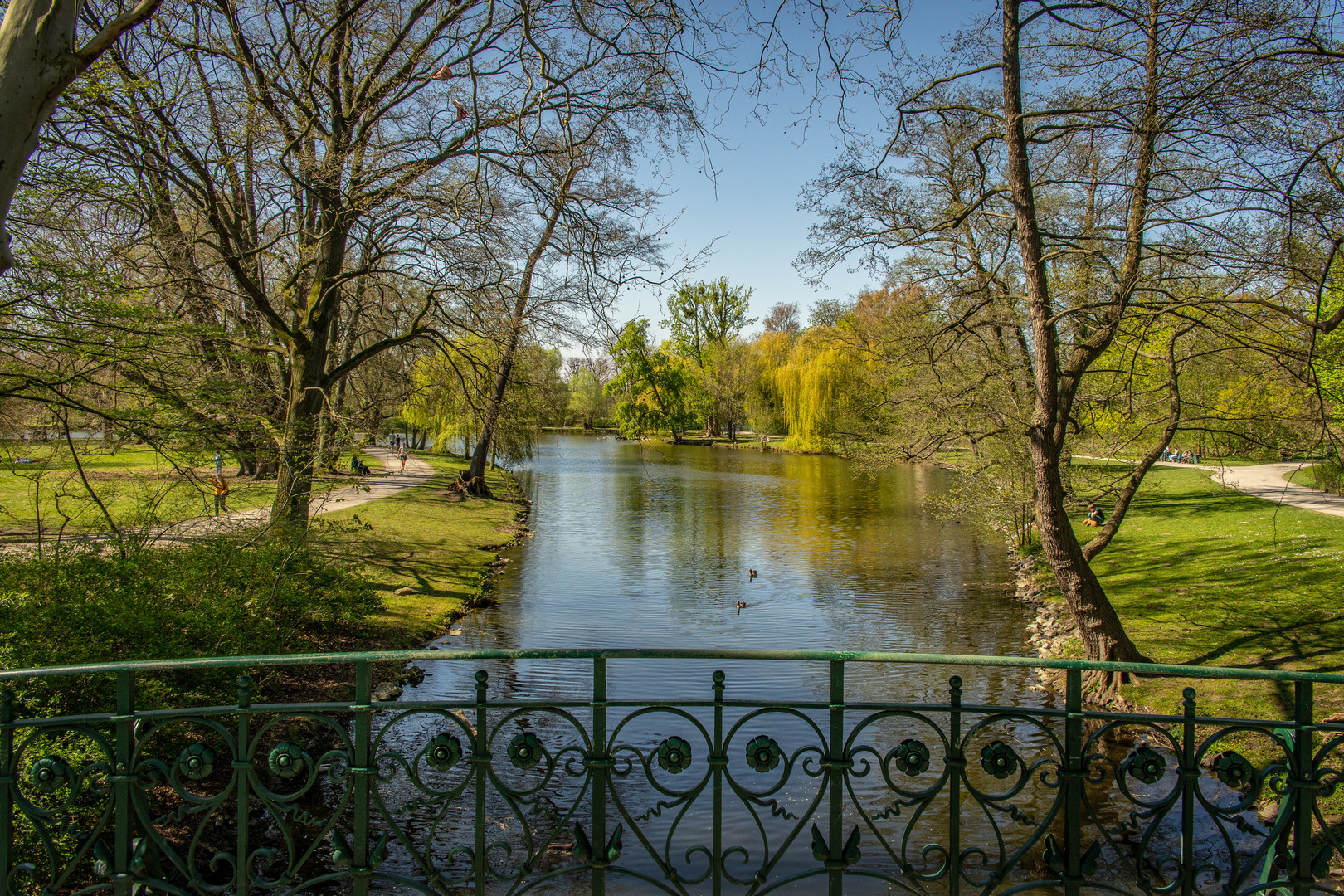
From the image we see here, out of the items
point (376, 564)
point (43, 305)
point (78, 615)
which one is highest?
point (43, 305)

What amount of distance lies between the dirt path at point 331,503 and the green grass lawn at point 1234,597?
30.4 feet

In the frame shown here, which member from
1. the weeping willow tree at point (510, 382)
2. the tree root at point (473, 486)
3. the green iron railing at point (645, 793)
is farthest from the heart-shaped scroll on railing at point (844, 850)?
the tree root at point (473, 486)

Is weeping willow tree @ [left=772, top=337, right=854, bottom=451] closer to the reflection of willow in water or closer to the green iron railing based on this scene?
the reflection of willow in water

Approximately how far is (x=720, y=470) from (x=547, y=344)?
78.6 ft

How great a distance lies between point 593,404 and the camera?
60844 millimetres

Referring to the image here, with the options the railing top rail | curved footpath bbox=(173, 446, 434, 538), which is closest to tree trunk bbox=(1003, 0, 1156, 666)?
the railing top rail

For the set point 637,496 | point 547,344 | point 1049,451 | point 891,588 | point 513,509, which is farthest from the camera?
point 637,496

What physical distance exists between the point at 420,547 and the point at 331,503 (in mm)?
3466

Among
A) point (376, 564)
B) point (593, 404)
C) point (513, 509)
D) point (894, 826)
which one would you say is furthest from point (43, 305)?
point (593, 404)

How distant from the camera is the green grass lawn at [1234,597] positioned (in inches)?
340

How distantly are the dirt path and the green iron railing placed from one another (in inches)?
89.7

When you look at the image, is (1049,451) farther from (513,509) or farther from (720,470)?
(720,470)

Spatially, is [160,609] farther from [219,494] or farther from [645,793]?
[645,793]

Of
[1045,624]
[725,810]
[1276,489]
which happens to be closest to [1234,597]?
[1045,624]
